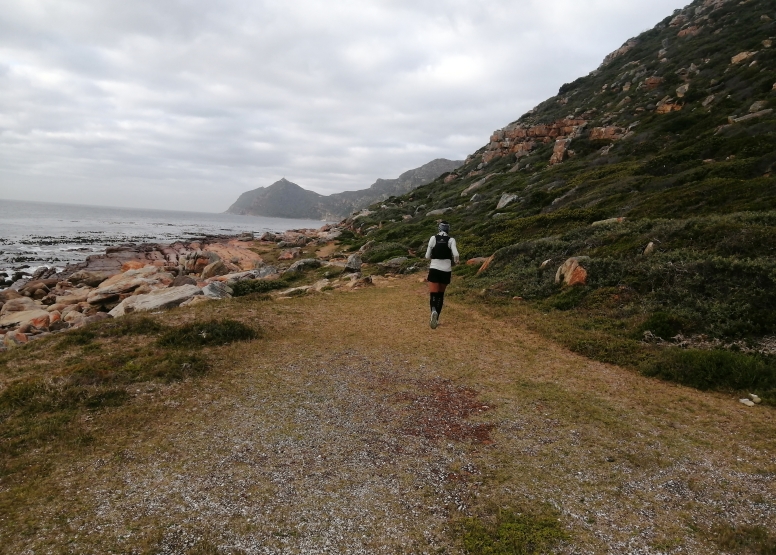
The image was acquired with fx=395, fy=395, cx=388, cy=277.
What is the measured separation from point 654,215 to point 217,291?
2261cm

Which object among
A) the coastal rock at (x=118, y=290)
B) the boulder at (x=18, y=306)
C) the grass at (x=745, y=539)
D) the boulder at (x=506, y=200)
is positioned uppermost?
the boulder at (x=506, y=200)

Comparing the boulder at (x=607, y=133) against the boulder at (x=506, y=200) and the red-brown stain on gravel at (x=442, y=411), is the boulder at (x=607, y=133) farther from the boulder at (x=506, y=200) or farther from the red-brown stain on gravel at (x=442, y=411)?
the red-brown stain on gravel at (x=442, y=411)

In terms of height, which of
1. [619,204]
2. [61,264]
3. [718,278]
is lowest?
[61,264]

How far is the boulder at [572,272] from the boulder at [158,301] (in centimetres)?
1609

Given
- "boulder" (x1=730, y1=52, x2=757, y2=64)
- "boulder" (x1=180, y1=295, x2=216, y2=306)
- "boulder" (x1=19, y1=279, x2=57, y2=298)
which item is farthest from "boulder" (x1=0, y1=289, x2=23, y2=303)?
"boulder" (x1=730, y1=52, x2=757, y2=64)

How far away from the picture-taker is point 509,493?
17.7 ft

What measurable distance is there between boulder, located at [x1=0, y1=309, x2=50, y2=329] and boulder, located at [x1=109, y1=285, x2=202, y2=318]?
4.59m

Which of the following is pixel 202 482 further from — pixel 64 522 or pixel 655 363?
pixel 655 363

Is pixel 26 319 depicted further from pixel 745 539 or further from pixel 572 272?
pixel 745 539

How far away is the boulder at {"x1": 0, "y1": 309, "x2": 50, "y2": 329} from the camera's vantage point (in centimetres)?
1962

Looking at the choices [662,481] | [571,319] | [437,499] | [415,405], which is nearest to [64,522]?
[437,499]

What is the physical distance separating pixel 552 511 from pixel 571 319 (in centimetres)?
939

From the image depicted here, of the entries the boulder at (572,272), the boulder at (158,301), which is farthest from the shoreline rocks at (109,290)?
the boulder at (572,272)

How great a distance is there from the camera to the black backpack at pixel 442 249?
37.0 ft
